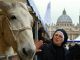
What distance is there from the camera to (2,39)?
382 cm

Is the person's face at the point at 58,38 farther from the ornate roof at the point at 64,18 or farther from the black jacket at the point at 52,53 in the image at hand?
the ornate roof at the point at 64,18

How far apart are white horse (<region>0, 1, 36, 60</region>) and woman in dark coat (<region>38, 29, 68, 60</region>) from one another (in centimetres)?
92

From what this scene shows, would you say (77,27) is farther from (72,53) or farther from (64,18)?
(72,53)

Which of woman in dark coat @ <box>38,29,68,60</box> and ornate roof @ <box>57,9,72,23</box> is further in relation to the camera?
ornate roof @ <box>57,9,72,23</box>

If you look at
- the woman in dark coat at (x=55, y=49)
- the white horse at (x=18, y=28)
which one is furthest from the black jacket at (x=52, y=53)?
the white horse at (x=18, y=28)

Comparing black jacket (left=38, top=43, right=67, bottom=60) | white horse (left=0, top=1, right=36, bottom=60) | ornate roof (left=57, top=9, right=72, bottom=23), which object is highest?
white horse (left=0, top=1, right=36, bottom=60)

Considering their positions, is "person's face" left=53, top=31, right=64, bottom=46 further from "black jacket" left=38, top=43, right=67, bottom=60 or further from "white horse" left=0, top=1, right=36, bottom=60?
"white horse" left=0, top=1, right=36, bottom=60

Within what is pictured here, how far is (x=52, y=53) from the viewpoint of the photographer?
187 inches

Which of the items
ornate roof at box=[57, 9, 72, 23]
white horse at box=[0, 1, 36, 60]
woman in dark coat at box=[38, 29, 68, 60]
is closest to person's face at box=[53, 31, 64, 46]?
woman in dark coat at box=[38, 29, 68, 60]

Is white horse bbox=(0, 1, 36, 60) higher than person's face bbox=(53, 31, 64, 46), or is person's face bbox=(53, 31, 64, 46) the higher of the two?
white horse bbox=(0, 1, 36, 60)

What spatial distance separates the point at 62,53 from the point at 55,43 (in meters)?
0.21

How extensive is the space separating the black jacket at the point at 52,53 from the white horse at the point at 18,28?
0.97 m

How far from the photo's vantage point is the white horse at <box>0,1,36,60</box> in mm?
3533

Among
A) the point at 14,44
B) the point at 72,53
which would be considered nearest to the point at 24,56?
the point at 14,44
